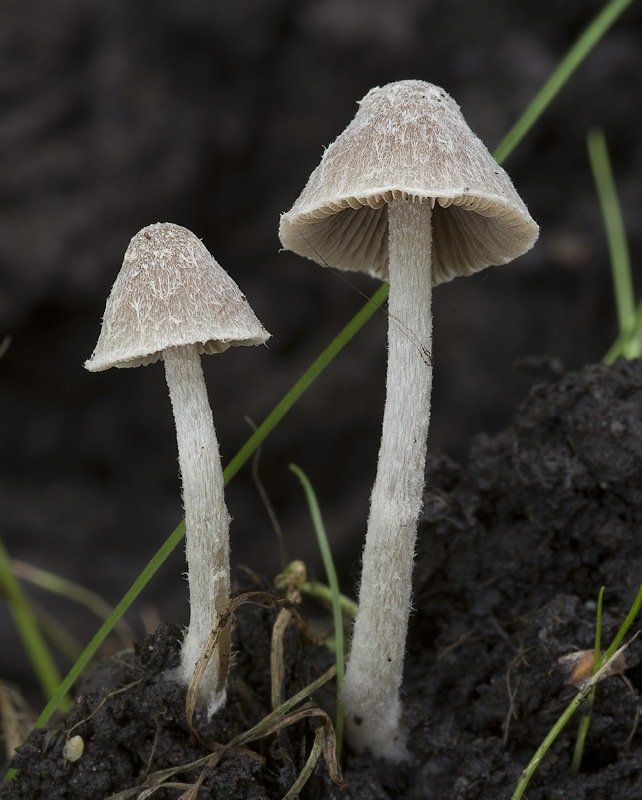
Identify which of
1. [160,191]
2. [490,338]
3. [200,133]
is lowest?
[490,338]

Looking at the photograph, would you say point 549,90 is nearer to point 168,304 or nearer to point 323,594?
point 168,304

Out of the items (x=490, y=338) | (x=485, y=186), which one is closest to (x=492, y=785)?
(x=485, y=186)

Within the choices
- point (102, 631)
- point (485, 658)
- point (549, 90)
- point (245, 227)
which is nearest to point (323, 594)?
point (485, 658)

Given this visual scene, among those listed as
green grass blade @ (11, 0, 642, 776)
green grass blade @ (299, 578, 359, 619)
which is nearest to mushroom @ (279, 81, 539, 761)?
green grass blade @ (11, 0, 642, 776)

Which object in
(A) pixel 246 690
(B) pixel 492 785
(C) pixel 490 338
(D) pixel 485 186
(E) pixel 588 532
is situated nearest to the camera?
(D) pixel 485 186

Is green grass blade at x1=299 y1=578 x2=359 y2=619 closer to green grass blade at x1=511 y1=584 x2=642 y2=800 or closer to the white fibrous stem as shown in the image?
the white fibrous stem

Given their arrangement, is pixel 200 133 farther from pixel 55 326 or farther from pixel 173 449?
pixel 173 449

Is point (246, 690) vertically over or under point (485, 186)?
under
